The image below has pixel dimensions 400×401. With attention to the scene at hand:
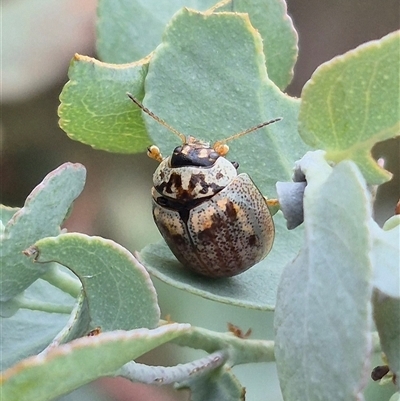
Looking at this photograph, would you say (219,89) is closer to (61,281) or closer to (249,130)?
(249,130)

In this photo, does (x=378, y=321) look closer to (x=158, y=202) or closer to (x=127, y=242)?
(x=158, y=202)

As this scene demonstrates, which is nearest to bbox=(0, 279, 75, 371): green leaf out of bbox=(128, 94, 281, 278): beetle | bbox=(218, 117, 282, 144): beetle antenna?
bbox=(128, 94, 281, 278): beetle

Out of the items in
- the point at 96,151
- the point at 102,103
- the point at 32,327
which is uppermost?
the point at 102,103

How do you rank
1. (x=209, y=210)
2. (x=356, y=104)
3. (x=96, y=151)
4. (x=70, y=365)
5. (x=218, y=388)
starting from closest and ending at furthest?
(x=70, y=365)
(x=356, y=104)
(x=218, y=388)
(x=209, y=210)
(x=96, y=151)

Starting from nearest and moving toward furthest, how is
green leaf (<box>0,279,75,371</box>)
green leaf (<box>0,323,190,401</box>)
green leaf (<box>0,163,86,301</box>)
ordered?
green leaf (<box>0,323,190,401</box>), green leaf (<box>0,163,86,301</box>), green leaf (<box>0,279,75,371</box>)

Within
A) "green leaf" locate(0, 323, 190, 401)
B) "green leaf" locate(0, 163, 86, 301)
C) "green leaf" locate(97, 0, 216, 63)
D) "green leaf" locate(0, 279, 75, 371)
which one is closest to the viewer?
"green leaf" locate(0, 323, 190, 401)

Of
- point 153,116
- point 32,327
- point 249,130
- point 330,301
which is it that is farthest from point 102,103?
point 330,301

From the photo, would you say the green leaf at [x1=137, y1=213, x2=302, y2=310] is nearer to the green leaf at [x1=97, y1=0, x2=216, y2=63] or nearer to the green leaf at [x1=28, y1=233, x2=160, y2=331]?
the green leaf at [x1=28, y1=233, x2=160, y2=331]
